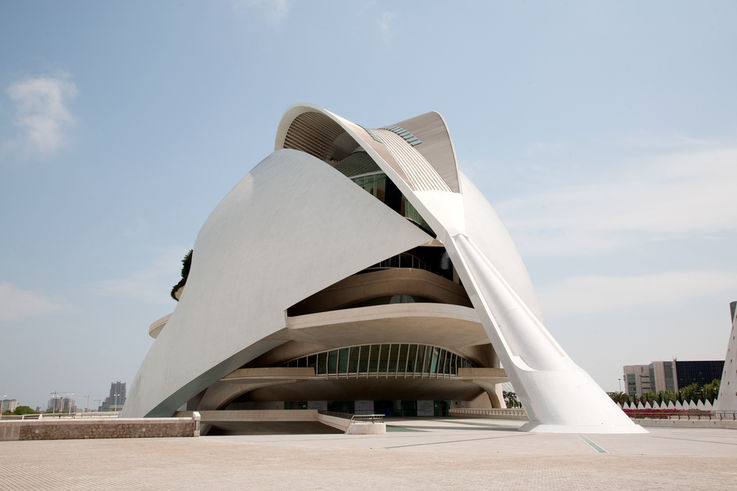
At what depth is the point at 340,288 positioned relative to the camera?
29812 mm

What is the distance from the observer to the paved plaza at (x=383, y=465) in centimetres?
661

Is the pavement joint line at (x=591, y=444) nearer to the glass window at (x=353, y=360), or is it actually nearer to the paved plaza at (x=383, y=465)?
the paved plaza at (x=383, y=465)

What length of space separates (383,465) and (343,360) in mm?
22194

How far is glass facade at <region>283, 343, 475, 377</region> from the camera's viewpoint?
29875 millimetres

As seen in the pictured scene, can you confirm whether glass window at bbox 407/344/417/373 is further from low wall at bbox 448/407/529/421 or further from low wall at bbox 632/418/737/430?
low wall at bbox 632/418/737/430

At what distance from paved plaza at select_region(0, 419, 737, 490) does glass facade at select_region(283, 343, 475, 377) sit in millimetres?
Answer: 17015

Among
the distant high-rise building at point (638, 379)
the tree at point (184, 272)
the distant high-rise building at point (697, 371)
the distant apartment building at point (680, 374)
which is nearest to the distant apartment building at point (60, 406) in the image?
the tree at point (184, 272)

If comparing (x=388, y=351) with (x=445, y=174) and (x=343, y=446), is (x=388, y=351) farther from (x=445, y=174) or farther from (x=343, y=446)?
(x=343, y=446)

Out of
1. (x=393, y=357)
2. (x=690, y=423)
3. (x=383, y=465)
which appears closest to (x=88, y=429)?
(x=383, y=465)

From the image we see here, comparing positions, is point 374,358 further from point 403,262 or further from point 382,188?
point 382,188

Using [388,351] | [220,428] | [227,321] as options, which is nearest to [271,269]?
[227,321]

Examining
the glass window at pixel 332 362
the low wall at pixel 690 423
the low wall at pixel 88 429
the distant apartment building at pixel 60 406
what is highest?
the glass window at pixel 332 362

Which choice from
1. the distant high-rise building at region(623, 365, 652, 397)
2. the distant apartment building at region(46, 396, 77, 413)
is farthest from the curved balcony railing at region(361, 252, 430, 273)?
the distant high-rise building at region(623, 365, 652, 397)

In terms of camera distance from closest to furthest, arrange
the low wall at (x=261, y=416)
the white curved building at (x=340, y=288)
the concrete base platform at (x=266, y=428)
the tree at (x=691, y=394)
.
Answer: the white curved building at (x=340, y=288)
the concrete base platform at (x=266, y=428)
the low wall at (x=261, y=416)
the tree at (x=691, y=394)
